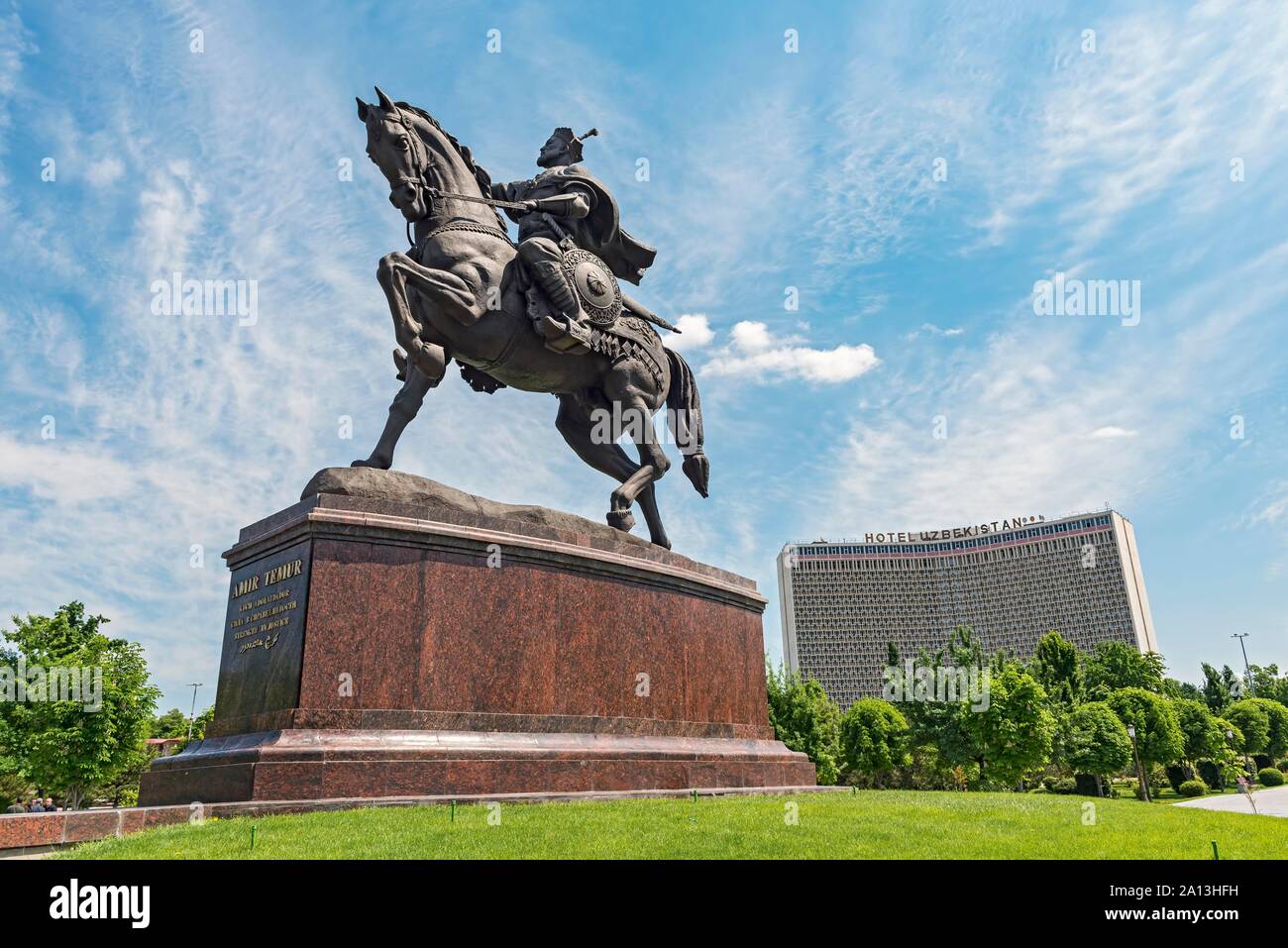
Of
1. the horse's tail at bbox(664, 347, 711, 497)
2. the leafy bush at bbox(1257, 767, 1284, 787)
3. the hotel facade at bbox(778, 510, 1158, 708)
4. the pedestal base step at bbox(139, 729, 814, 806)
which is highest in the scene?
the hotel facade at bbox(778, 510, 1158, 708)

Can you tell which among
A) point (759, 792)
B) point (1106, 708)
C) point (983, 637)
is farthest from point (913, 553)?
point (759, 792)

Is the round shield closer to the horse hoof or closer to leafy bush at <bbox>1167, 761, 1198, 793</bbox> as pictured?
the horse hoof

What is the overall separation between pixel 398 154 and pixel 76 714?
2588 cm

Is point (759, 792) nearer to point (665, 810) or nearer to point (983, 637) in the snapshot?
point (665, 810)

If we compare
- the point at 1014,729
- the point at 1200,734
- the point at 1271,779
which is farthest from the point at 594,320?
the point at 1271,779

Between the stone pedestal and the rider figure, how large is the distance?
2620mm

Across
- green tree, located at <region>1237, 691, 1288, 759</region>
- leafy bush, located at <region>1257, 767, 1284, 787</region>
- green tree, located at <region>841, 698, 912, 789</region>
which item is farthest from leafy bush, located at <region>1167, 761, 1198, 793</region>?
green tree, located at <region>841, 698, 912, 789</region>

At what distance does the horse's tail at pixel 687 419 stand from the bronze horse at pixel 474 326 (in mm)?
440

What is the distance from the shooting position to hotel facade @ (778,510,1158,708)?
10725cm

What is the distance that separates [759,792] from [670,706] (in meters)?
1.37

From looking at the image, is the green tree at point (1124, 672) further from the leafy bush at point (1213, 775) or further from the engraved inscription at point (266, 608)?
the engraved inscription at point (266, 608)

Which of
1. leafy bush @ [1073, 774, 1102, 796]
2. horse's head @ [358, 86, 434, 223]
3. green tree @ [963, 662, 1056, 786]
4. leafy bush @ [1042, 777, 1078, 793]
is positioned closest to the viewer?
horse's head @ [358, 86, 434, 223]

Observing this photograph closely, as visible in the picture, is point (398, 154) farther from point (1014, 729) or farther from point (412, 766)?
point (1014, 729)
